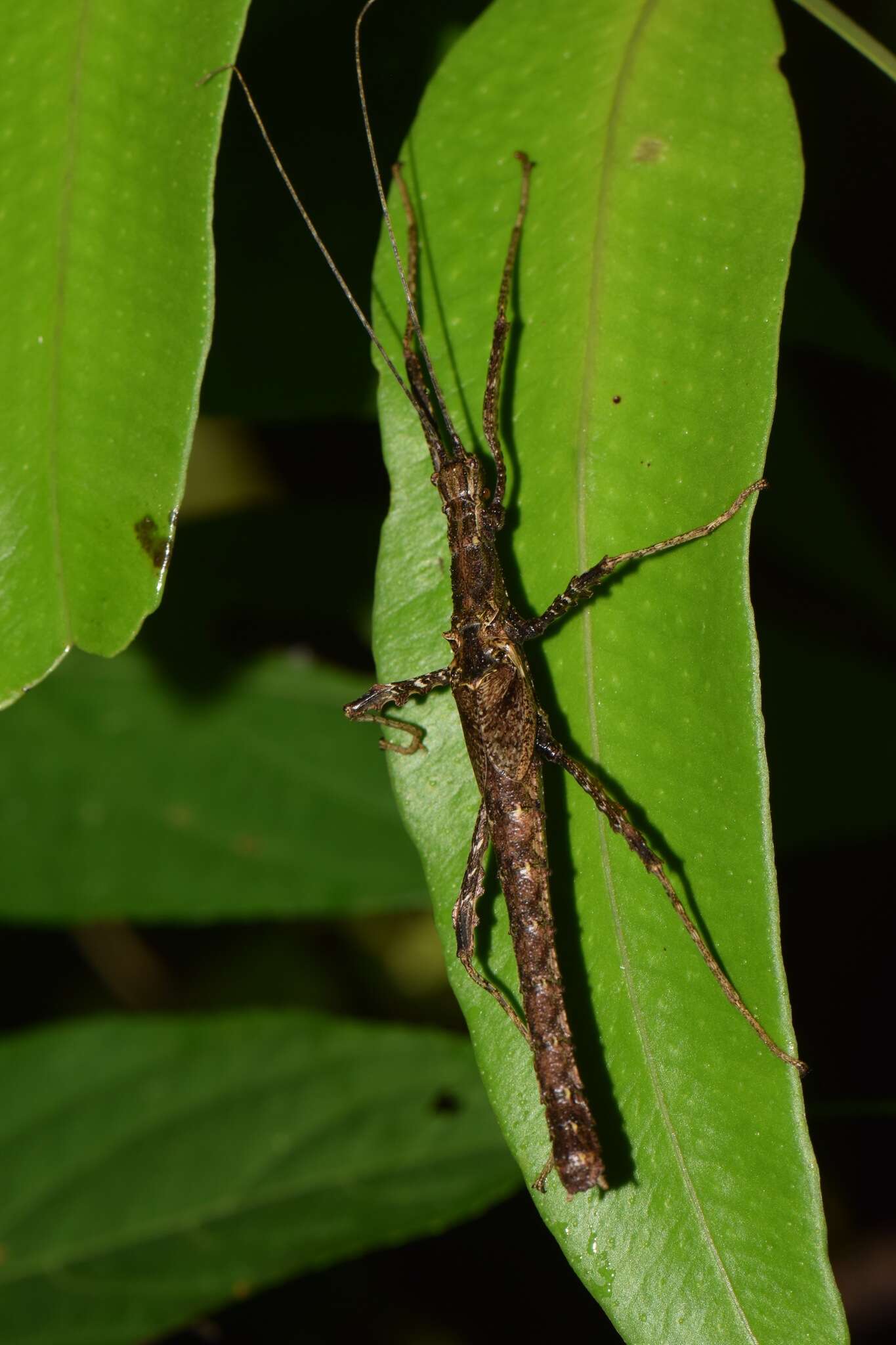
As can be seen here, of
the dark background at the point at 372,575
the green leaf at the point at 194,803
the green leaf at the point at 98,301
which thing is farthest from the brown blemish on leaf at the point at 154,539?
the green leaf at the point at 194,803

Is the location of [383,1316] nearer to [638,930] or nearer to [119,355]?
[638,930]

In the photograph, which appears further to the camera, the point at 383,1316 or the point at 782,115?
the point at 383,1316

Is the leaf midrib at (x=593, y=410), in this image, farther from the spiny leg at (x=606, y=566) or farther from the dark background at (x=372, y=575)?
the dark background at (x=372, y=575)

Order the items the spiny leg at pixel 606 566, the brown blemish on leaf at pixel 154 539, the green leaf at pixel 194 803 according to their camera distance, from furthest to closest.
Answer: the green leaf at pixel 194 803
the brown blemish on leaf at pixel 154 539
the spiny leg at pixel 606 566

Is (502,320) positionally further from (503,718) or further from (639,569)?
(503,718)

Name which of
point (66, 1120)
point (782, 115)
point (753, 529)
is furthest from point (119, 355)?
point (66, 1120)

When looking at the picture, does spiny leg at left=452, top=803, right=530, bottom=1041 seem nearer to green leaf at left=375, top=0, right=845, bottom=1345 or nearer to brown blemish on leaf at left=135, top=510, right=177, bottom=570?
green leaf at left=375, top=0, right=845, bottom=1345

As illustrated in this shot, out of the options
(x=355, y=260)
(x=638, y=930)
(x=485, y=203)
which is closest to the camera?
(x=638, y=930)
